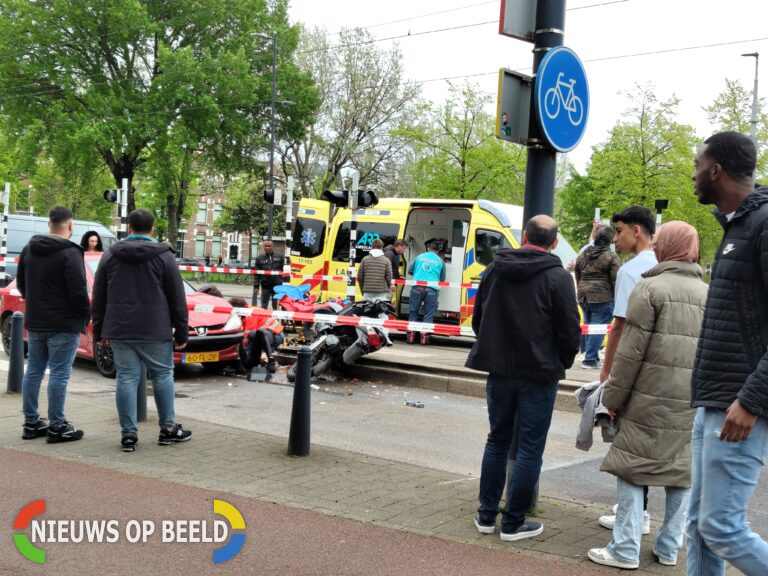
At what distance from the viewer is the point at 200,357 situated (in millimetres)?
10352

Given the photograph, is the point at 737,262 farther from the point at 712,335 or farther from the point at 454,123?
the point at 454,123

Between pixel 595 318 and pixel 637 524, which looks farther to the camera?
pixel 595 318

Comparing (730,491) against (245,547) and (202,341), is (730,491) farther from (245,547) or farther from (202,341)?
(202,341)

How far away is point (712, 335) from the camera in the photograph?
2.90 metres

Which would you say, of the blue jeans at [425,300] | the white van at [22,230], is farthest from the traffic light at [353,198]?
the white van at [22,230]

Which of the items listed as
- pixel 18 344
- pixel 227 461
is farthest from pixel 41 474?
pixel 18 344

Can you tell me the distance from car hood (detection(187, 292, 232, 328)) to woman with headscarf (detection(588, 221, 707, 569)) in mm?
7121

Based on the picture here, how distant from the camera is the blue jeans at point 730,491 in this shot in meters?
2.82

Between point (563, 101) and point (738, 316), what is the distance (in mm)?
2783

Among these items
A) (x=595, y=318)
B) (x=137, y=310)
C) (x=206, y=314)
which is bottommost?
(x=206, y=314)

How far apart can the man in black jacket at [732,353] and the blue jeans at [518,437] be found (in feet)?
4.80

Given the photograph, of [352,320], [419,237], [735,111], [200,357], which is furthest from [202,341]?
[735,111]

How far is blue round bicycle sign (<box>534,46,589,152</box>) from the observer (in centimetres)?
505

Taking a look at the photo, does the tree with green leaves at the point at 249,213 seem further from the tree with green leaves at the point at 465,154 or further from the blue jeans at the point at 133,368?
the blue jeans at the point at 133,368
